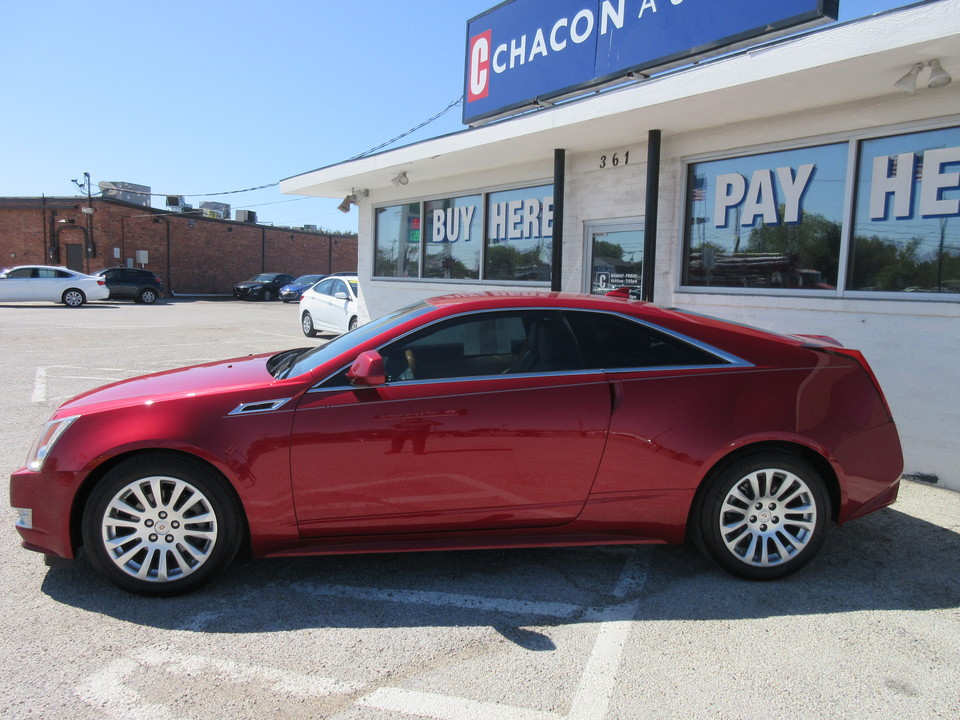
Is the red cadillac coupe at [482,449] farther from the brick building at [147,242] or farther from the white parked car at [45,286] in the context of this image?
the brick building at [147,242]

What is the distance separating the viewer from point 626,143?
7.93 metres

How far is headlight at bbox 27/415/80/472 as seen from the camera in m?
3.36

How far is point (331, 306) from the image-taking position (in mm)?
14656

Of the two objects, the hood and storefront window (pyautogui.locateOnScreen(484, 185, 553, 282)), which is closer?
the hood

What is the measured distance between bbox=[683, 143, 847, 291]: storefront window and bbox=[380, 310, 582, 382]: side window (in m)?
3.84

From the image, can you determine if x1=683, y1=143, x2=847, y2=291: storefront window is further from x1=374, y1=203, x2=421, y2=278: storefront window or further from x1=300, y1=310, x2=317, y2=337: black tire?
x1=300, y1=310, x2=317, y2=337: black tire

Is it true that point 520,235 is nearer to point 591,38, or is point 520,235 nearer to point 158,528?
point 591,38

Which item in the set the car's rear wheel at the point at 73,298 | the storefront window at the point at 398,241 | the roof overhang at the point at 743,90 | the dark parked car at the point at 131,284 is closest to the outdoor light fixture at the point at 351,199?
the storefront window at the point at 398,241

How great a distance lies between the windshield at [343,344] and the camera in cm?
362

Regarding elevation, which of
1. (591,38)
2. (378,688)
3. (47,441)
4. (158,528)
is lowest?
(378,688)

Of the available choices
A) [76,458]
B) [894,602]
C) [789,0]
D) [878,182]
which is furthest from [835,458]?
[789,0]

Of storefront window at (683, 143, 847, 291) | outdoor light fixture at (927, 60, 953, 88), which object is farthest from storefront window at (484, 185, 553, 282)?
outdoor light fixture at (927, 60, 953, 88)

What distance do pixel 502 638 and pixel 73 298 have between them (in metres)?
27.4

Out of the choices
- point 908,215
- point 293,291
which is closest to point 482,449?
point 908,215
